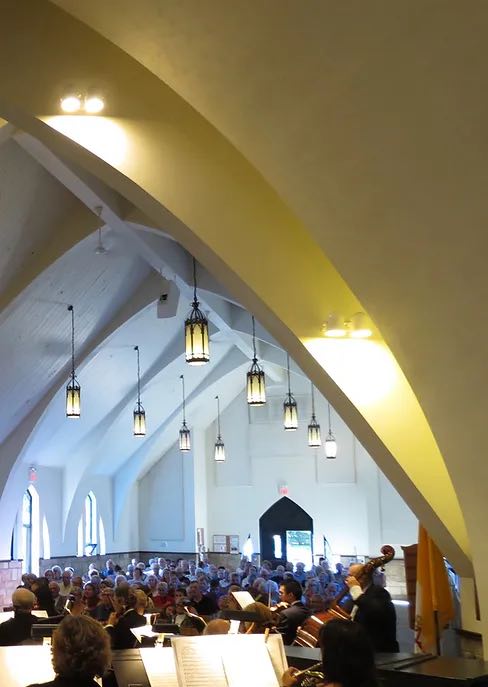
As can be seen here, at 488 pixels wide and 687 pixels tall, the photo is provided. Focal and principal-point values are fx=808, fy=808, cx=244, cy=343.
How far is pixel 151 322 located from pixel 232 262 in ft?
33.4

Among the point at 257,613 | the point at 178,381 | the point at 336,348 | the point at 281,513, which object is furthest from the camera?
the point at 281,513

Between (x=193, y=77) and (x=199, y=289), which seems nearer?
(x=193, y=77)

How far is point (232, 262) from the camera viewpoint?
5387mm

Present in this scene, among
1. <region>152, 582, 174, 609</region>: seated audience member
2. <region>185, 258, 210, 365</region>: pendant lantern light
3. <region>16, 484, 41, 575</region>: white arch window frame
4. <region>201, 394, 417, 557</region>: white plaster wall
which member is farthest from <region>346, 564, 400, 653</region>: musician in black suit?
<region>16, 484, 41, 575</region>: white arch window frame

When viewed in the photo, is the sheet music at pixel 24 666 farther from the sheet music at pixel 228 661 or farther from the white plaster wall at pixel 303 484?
the white plaster wall at pixel 303 484

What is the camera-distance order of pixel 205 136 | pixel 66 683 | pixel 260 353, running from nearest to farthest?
pixel 66 683 < pixel 205 136 < pixel 260 353

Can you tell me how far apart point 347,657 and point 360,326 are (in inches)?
120

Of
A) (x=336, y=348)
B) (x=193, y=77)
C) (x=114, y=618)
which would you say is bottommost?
(x=114, y=618)

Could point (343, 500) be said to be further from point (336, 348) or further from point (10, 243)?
point (336, 348)

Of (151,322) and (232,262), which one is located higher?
(151,322)

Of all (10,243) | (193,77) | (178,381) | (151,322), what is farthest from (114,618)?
(178,381)

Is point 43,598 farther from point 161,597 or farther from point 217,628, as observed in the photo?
point 217,628

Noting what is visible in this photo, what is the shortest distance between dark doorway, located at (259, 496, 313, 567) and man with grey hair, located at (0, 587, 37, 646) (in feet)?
46.7

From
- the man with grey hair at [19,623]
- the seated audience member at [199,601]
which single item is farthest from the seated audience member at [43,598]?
the man with grey hair at [19,623]
